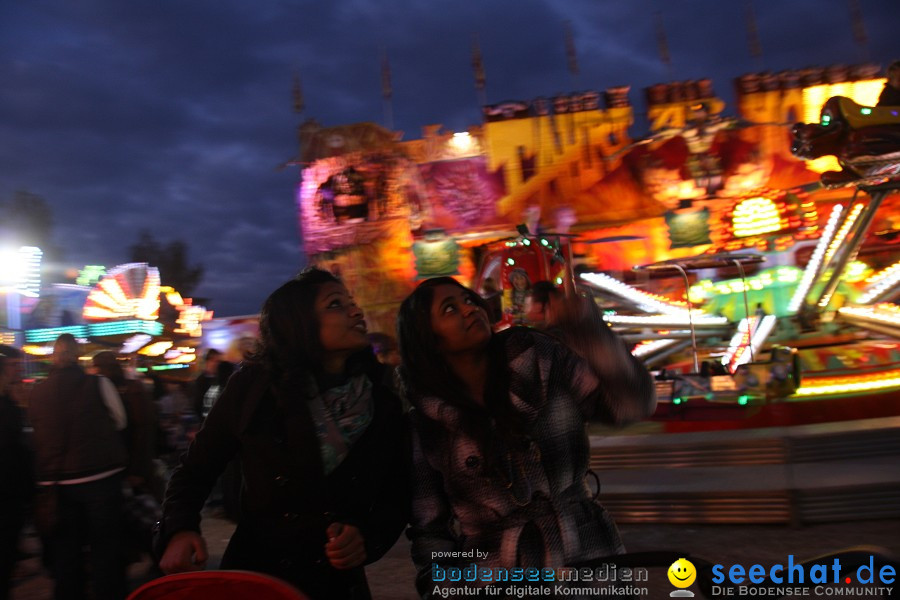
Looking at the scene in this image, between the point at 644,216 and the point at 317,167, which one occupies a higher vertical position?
the point at 317,167

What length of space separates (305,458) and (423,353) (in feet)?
1.52

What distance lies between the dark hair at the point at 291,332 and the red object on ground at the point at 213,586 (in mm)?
Answer: 680

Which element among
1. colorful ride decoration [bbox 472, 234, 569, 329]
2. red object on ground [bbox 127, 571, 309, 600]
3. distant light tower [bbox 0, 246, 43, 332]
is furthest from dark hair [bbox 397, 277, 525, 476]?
distant light tower [bbox 0, 246, 43, 332]

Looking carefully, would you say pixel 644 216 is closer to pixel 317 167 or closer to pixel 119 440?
pixel 317 167

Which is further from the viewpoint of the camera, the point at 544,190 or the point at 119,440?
the point at 544,190

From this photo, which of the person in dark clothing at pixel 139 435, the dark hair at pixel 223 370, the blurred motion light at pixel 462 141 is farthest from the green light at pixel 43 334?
the person in dark clothing at pixel 139 435

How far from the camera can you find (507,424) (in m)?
2.02

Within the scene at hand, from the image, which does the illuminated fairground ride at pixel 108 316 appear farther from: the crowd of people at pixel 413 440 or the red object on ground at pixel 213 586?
the red object on ground at pixel 213 586

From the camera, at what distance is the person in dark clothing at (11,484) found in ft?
13.4

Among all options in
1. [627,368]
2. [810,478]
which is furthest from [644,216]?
[627,368]

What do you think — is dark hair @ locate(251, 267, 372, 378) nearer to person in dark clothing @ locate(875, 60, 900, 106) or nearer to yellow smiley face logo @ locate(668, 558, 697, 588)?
yellow smiley face logo @ locate(668, 558, 697, 588)

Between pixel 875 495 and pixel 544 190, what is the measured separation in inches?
700

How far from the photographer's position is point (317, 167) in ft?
78.0

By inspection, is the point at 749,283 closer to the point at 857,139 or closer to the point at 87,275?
the point at 857,139
